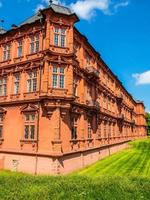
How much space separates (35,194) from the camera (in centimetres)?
1166

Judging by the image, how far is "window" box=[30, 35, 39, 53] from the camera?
29.8 metres

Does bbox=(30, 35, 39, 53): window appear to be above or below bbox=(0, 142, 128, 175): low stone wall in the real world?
above

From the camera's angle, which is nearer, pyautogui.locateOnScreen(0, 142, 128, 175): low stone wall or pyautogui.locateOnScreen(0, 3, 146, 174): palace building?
pyautogui.locateOnScreen(0, 142, 128, 175): low stone wall

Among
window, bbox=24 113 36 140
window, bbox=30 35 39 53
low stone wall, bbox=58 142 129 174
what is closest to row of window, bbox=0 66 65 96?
window, bbox=30 35 39 53

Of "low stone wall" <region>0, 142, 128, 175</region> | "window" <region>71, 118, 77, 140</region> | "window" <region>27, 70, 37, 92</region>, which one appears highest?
"window" <region>27, 70, 37, 92</region>

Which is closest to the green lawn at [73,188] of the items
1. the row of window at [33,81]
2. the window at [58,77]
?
the window at [58,77]

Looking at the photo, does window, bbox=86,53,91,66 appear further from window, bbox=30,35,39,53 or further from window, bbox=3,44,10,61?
window, bbox=3,44,10,61

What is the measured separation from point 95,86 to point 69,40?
12.1 metres

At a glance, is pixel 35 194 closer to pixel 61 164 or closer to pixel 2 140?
pixel 61 164

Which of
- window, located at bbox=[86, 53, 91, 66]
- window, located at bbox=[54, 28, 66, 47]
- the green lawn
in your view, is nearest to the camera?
the green lawn

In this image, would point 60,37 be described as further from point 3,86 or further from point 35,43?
point 3,86

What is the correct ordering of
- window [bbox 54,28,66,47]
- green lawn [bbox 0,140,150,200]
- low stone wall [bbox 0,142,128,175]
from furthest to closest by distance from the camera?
window [bbox 54,28,66,47] < low stone wall [bbox 0,142,128,175] < green lawn [bbox 0,140,150,200]

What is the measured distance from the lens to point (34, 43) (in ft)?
98.7

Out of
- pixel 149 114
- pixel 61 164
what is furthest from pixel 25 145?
pixel 149 114
